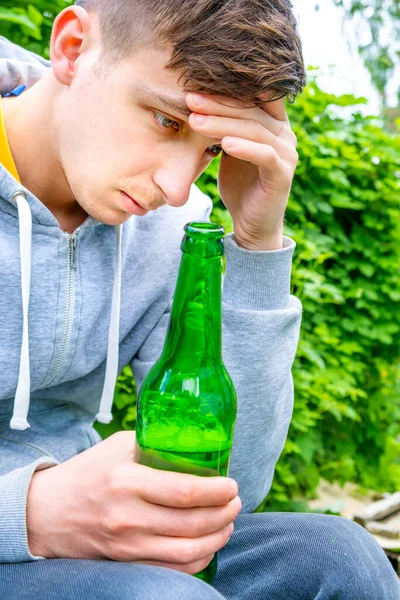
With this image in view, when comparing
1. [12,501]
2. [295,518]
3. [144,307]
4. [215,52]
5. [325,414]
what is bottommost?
[325,414]

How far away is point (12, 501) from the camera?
1356 millimetres

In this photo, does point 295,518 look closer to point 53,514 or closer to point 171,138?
point 53,514

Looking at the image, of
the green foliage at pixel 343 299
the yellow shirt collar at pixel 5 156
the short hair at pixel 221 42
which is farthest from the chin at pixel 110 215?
the green foliage at pixel 343 299

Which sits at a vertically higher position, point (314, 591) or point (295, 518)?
point (295, 518)

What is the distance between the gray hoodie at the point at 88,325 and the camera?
Answer: 5.59 feet

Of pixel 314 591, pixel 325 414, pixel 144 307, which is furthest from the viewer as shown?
pixel 325 414

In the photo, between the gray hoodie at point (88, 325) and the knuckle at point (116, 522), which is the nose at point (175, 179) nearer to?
the gray hoodie at point (88, 325)

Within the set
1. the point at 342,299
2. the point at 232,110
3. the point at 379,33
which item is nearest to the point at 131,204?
the point at 232,110

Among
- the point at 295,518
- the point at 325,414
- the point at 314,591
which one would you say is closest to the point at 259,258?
the point at 295,518

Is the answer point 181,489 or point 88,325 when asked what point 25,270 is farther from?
point 181,489

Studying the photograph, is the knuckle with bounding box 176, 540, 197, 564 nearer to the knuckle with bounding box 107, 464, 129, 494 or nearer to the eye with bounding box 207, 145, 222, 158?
the knuckle with bounding box 107, 464, 129, 494

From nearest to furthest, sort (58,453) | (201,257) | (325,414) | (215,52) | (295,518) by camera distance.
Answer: (201,257) < (215,52) < (295,518) < (58,453) < (325,414)

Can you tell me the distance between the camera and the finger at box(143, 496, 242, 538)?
126cm

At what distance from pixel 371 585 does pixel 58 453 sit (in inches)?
31.4
